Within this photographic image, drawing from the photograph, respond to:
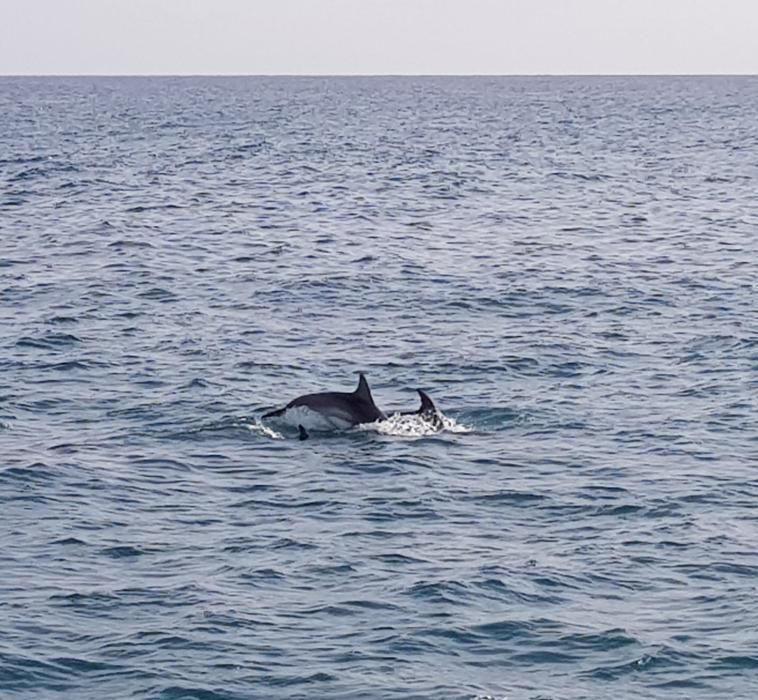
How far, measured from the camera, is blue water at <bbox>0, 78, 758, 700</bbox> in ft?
62.1

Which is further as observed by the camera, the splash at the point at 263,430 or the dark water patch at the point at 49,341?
the dark water patch at the point at 49,341

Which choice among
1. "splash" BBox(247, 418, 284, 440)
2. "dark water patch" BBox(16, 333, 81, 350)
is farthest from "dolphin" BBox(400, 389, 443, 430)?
"dark water patch" BBox(16, 333, 81, 350)

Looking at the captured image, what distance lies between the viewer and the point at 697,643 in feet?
62.8

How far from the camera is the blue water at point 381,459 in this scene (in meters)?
18.9

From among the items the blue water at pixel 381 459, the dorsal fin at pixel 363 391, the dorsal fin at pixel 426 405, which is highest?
the dorsal fin at pixel 363 391

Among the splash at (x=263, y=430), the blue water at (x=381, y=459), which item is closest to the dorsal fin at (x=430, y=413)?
the blue water at (x=381, y=459)


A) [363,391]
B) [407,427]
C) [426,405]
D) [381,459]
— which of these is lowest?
[381,459]

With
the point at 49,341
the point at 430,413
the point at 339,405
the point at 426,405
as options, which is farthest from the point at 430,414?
the point at 49,341

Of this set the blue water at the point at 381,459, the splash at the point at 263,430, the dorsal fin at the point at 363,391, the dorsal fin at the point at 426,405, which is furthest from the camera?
the dorsal fin at the point at 426,405

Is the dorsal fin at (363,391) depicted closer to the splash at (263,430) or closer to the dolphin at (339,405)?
the dolphin at (339,405)

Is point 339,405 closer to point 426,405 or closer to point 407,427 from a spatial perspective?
point 407,427

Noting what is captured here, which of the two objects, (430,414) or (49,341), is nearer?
(430,414)

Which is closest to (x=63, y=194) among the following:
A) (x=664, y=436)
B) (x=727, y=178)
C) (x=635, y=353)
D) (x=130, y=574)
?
(x=727, y=178)

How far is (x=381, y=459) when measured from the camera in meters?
27.5
